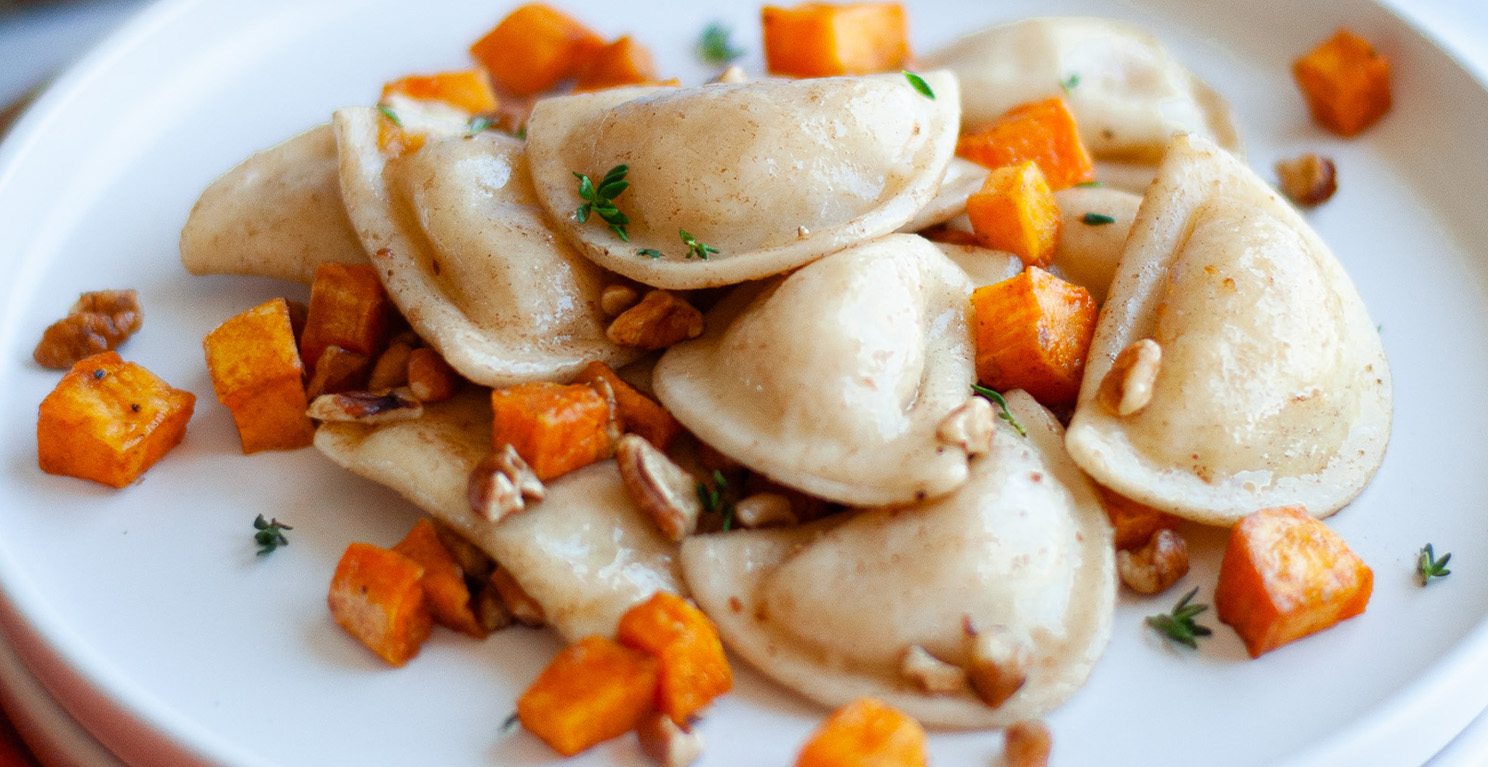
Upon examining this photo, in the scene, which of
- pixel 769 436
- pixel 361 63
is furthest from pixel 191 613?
pixel 361 63

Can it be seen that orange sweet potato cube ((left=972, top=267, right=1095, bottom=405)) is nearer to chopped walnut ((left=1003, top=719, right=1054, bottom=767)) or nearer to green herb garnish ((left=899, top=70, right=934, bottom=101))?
green herb garnish ((left=899, top=70, right=934, bottom=101))

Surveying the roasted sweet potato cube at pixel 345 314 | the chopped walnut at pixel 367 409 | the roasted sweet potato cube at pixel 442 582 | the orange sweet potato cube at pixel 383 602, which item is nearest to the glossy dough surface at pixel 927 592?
the roasted sweet potato cube at pixel 442 582

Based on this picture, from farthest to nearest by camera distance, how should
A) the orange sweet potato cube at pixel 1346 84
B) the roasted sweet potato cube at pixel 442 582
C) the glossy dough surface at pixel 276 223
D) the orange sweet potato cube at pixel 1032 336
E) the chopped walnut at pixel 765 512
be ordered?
1. the orange sweet potato cube at pixel 1346 84
2. the glossy dough surface at pixel 276 223
3. the orange sweet potato cube at pixel 1032 336
4. the chopped walnut at pixel 765 512
5. the roasted sweet potato cube at pixel 442 582

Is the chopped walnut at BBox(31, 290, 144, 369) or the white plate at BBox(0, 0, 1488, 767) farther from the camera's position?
the chopped walnut at BBox(31, 290, 144, 369)

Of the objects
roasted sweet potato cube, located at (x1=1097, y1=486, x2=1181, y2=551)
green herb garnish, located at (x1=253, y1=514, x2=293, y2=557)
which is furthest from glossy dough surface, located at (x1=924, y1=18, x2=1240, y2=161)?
green herb garnish, located at (x1=253, y1=514, x2=293, y2=557)

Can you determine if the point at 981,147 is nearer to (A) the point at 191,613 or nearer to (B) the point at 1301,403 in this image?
(B) the point at 1301,403

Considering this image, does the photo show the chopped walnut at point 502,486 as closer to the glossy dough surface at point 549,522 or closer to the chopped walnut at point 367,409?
the glossy dough surface at point 549,522
